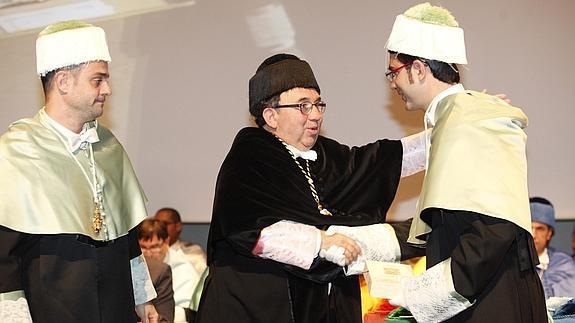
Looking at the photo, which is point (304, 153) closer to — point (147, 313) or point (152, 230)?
point (147, 313)

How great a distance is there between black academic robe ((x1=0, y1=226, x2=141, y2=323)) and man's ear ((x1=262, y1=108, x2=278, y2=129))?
851mm

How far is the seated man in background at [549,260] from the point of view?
656cm

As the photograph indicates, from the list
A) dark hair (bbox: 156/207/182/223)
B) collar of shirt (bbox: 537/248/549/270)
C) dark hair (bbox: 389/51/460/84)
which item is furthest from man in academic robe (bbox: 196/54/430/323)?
dark hair (bbox: 156/207/182/223)

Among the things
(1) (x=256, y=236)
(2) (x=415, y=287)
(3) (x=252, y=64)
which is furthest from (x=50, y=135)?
→ (3) (x=252, y=64)

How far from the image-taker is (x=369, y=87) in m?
7.42

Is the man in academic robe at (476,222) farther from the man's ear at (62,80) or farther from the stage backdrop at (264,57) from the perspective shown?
the stage backdrop at (264,57)

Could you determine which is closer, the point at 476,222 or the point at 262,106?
the point at 476,222

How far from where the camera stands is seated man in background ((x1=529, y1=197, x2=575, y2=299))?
258 inches

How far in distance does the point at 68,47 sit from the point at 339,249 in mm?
1266

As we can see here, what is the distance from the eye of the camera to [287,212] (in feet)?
12.7

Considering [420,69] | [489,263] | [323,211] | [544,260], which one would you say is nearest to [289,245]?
[323,211]

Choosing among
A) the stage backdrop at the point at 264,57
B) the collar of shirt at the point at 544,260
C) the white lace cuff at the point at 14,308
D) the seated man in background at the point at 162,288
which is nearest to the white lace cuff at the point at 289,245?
the white lace cuff at the point at 14,308

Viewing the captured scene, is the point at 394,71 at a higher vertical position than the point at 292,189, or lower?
higher

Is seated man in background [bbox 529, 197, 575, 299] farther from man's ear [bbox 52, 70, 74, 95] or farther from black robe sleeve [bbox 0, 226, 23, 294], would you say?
black robe sleeve [bbox 0, 226, 23, 294]
